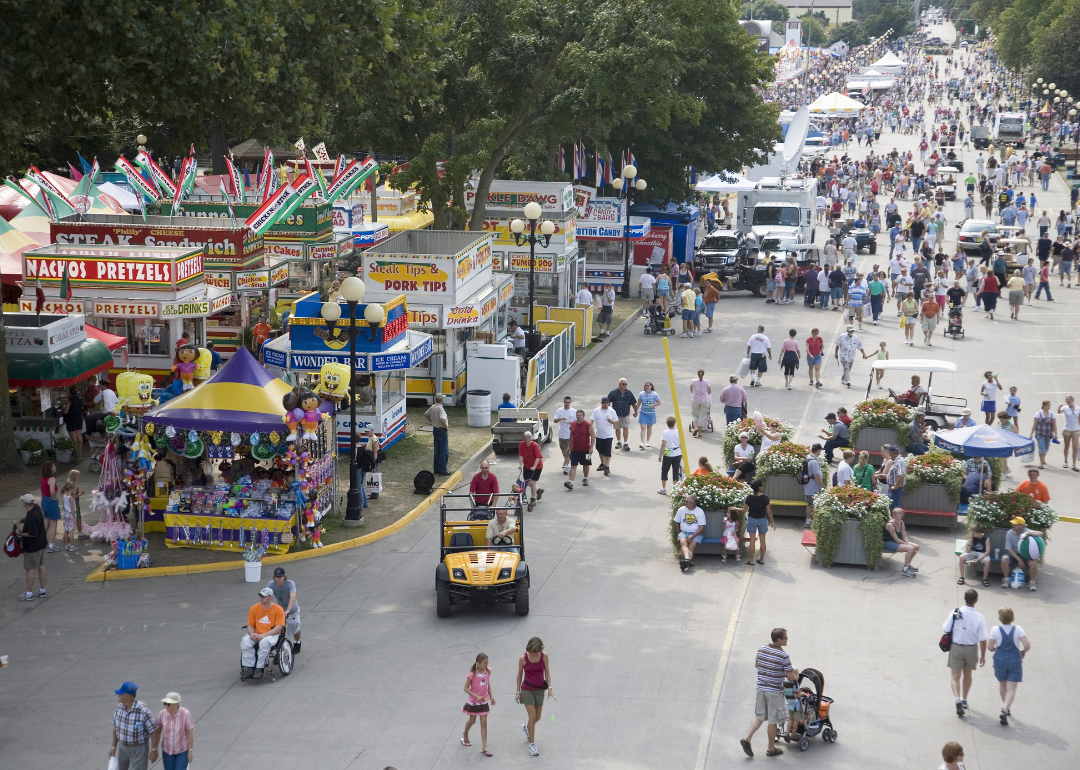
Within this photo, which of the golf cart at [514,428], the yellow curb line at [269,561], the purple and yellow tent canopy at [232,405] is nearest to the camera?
the yellow curb line at [269,561]

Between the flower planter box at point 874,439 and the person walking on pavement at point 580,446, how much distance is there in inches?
184

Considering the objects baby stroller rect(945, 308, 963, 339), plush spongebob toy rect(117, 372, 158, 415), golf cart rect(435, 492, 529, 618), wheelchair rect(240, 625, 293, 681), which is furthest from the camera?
baby stroller rect(945, 308, 963, 339)

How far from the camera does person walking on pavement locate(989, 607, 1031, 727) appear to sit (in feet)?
44.7

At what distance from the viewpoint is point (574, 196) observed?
128 feet

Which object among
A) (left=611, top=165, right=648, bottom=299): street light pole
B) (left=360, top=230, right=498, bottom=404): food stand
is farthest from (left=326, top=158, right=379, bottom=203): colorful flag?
(left=360, top=230, right=498, bottom=404): food stand

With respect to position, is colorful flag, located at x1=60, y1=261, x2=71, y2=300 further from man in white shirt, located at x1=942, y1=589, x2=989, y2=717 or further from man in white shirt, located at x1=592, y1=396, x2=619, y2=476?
man in white shirt, located at x1=942, y1=589, x2=989, y2=717

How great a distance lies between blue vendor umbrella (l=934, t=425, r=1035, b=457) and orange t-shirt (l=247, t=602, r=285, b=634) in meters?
11.1

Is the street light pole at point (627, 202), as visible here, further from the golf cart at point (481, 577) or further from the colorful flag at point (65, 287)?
the golf cart at point (481, 577)

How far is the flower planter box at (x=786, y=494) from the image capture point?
20797mm

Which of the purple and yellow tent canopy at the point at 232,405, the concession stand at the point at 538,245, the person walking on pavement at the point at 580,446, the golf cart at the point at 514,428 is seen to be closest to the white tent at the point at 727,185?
the concession stand at the point at 538,245

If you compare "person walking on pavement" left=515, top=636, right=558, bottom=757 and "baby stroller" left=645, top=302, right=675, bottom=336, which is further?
"baby stroller" left=645, top=302, right=675, bottom=336

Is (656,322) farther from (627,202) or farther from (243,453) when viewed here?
(243,453)

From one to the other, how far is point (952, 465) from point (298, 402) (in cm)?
990

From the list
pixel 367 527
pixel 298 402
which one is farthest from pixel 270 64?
pixel 367 527
